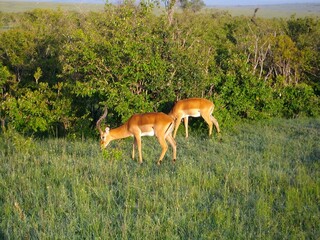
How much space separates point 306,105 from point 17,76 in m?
11.2

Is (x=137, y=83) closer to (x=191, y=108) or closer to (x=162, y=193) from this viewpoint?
(x=191, y=108)

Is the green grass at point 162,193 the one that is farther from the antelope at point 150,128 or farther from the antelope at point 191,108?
the antelope at point 191,108

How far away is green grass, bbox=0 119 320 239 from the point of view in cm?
545

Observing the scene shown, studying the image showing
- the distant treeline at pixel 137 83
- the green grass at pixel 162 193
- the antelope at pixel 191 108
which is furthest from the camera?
the antelope at pixel 191 108

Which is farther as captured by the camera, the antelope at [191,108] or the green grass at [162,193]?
the antelope at [191,108]

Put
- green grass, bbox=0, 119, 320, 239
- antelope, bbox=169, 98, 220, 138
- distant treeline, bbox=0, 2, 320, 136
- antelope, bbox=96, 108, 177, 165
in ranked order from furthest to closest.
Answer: antelope, bbox=169, 98, 220, 138
distant treeline, bbox=0, 2, 320, 136
antelope, bbox=96, 108, 177, 165
green grass, bbox=0, 119, 320, 239

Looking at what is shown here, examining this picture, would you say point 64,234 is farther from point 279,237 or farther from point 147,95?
point 147,95

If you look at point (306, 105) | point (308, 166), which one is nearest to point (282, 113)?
point (306, 105)

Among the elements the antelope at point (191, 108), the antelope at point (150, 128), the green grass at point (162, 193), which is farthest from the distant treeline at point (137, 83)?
the antelope at point (150, 128)

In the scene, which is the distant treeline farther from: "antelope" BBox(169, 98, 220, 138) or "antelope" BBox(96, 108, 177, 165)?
"antelope" BBox(96, 108, 177, 165)

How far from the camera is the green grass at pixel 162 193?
17.9 ft

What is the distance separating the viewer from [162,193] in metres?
6.75

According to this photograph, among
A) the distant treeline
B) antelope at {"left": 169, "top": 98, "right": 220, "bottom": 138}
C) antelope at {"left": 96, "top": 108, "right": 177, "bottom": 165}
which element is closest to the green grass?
antelope at {"left": 96, "top": 108, "right": 177, "bottom": 165}

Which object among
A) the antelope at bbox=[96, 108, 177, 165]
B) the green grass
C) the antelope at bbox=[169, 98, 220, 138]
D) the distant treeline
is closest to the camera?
the green grass
